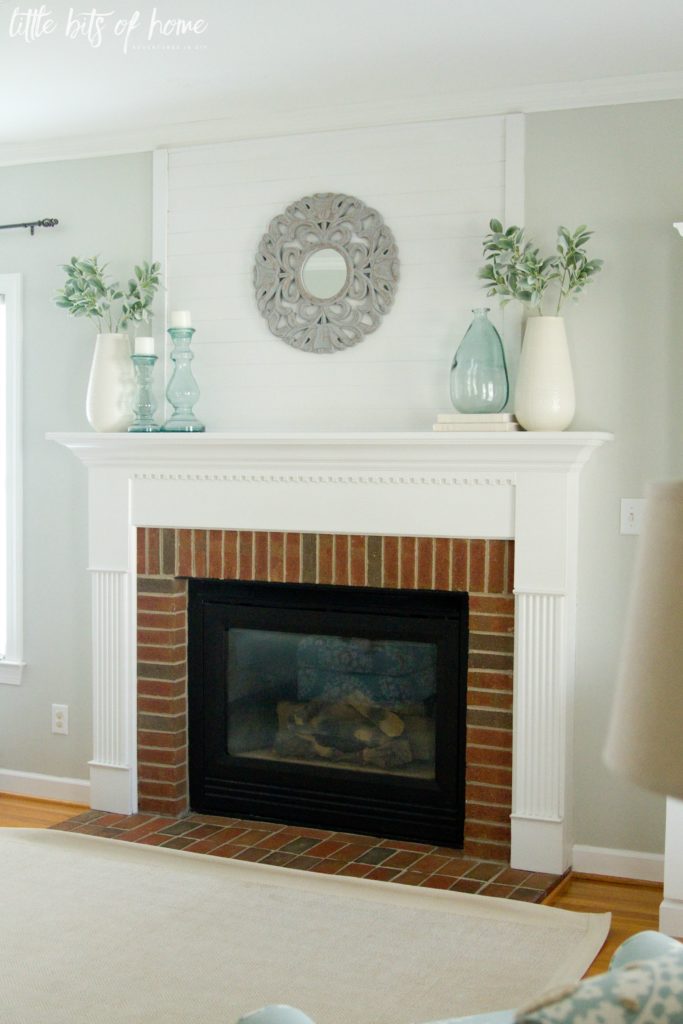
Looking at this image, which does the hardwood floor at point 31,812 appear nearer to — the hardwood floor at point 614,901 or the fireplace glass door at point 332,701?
the fireplace glass door at point 332,701

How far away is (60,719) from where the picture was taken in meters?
4.44

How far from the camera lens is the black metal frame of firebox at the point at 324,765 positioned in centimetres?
376

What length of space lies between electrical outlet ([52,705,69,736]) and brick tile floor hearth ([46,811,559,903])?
397mm

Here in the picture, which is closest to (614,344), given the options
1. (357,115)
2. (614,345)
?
(614,345)

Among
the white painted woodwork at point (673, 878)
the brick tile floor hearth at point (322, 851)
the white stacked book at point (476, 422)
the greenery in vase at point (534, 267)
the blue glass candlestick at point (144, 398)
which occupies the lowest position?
the brick tile floor hearth at point (322, 851)

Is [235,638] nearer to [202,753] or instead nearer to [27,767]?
[202,753]

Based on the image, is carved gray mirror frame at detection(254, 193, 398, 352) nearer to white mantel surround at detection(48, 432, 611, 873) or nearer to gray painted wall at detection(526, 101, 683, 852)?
white mantel surround at detection(48, 432, 611, 873)

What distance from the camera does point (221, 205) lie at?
4039mm

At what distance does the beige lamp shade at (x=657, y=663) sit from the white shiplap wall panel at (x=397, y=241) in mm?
2816

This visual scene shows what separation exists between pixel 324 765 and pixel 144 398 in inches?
56.6

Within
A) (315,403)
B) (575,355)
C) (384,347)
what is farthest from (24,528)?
(575,355)

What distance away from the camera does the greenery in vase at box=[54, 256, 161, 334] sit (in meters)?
4.04

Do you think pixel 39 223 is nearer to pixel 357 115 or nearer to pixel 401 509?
pixel 357 115

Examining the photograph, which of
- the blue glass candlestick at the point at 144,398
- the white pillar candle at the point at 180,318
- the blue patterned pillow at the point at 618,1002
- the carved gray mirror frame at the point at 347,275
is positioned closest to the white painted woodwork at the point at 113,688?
the blue glass candlestick at the point at 144,398
